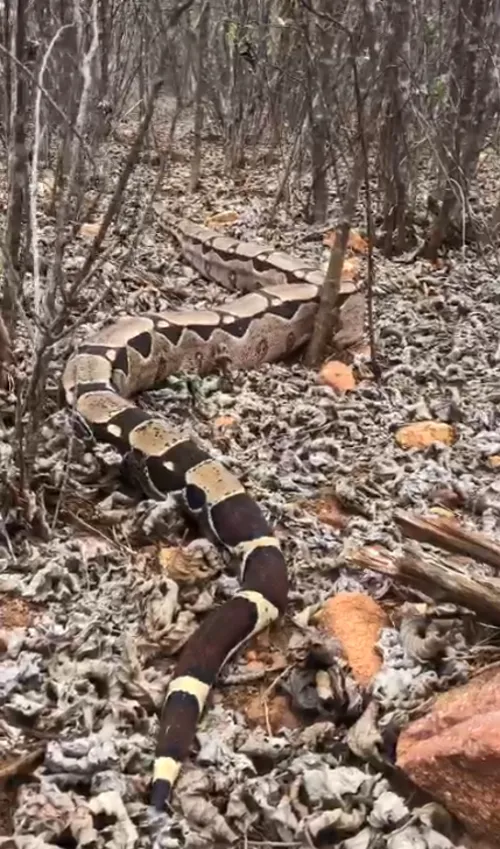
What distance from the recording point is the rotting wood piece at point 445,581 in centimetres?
287

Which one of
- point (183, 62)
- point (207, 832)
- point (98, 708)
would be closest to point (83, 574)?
point (98, 708)

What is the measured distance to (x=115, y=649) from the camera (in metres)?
3.25

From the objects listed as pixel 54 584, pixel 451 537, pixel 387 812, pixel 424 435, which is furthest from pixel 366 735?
pixel 424 435

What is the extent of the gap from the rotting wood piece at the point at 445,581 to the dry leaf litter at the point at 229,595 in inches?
7.9

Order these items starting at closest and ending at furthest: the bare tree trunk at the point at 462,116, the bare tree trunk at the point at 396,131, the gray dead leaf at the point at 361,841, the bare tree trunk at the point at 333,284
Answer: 1. the gray dead leaf at the point at 361,841
2. the bare tree trunk at the point at 333,284
3. the bare tree trunk at the point at 396,131
4. the bare tree trunk at the point at 462,116

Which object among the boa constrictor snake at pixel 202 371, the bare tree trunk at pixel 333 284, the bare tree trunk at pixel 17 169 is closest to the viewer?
the boa constrictor snake at pixel 202 371

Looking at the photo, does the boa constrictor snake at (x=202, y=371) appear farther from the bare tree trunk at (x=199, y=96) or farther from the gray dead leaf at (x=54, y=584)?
the bare tree trunk at (x=199, y=96)

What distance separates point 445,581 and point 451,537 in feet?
0.67

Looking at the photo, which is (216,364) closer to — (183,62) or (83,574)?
(83,574)

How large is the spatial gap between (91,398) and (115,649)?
6.85 feet

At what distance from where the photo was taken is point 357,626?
3.46 metres

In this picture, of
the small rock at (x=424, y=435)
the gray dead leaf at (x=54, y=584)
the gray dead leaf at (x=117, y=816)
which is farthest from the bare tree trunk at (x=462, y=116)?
the gray dead leaf at (x=117, y=816)

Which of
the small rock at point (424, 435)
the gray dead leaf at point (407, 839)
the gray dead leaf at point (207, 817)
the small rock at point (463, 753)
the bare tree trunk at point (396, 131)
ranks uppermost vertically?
the bare tree trunk at point (396, 131)

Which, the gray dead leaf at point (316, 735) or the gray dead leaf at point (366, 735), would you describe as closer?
the gray dead leaf at point (366, 735)
